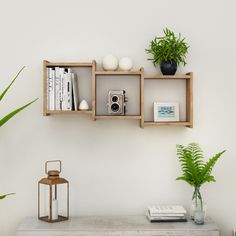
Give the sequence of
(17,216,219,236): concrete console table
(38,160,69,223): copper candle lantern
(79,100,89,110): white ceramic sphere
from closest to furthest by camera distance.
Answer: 1. (17,216,219,236): concrete console table
2. (79,100,89,110): white ceramic sphere
3. (38,160,69,223): copper candle lantern

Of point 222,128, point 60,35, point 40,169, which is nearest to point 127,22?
point 60,35

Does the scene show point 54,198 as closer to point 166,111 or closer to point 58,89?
point 58,89

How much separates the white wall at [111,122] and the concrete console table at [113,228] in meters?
0.22

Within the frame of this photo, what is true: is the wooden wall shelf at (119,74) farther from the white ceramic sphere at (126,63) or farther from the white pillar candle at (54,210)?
the white pillar candle at (54,210)

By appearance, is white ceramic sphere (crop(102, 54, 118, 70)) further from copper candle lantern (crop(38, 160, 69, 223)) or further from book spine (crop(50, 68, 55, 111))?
copper candle lantern (crop(38, 160, 69, 223))

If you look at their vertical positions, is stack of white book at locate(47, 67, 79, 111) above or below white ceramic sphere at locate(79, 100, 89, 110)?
above

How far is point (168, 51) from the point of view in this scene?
2.76 m

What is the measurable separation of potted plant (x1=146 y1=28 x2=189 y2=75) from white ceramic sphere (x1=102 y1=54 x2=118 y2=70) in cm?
27

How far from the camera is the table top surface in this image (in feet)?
8.43

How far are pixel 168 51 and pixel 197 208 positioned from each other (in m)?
1.01

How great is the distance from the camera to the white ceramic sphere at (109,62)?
9.08 feet

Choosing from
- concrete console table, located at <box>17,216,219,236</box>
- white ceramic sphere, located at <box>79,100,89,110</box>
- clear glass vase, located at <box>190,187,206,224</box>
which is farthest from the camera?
white ceramic sphere, located at <box>79,100,89,110</box>

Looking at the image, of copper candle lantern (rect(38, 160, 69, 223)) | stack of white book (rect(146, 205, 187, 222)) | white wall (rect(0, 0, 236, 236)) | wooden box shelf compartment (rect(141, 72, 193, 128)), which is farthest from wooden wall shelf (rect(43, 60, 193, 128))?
stack of white book (rect(146, 205, 187, 222))

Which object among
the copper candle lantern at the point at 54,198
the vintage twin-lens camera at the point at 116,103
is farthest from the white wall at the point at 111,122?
the vintage twin-lens camera at the point at 116,103
